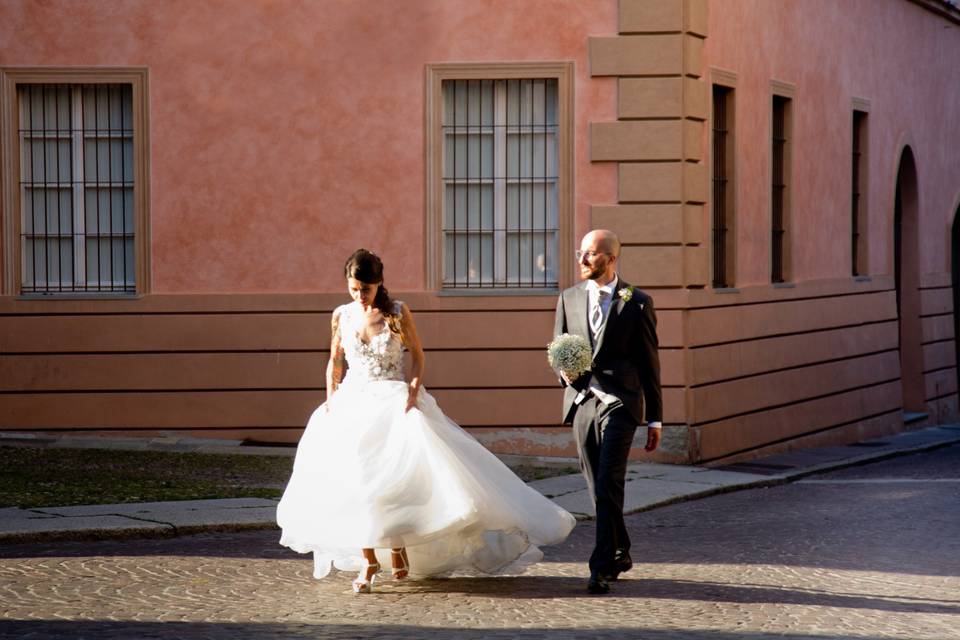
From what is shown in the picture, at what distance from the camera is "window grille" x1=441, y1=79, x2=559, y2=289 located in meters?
15.8

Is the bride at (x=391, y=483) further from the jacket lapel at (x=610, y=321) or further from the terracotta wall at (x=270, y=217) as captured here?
the terracotta wall at (x=270, y=217)

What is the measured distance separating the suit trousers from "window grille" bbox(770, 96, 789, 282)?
10057 millimetres

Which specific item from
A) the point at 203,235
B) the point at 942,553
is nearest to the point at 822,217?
the point at 203,235

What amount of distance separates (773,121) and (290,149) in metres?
6.04

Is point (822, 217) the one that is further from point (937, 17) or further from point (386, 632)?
point (386, 632)

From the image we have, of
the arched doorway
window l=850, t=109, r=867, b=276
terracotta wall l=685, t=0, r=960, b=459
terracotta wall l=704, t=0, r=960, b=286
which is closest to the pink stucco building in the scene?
terracotta wall l=685, t=0, r=960, b=459

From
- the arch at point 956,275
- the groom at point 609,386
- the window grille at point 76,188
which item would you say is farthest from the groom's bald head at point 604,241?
the arch at point 956,275

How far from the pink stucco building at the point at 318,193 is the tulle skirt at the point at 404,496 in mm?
6625

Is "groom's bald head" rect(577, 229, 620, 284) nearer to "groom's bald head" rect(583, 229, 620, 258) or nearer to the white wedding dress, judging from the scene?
"groom's bald head" rect(583, 229, 620, 258)

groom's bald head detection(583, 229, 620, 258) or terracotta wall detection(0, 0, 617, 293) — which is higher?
terracotta wall detection(0, 0, 617, 293)

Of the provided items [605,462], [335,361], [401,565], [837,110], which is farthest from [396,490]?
[837,110]

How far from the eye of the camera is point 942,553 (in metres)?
10.3

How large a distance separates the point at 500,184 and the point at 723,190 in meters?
2.70

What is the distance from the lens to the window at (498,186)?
51.8ft
